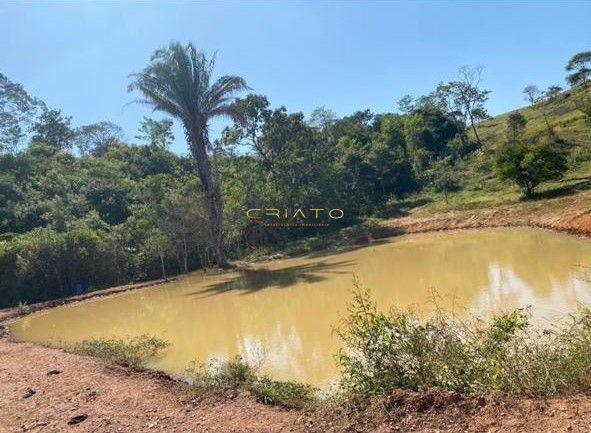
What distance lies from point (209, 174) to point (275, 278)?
23.0 ft

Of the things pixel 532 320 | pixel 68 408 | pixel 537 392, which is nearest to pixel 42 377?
pixel 68 408

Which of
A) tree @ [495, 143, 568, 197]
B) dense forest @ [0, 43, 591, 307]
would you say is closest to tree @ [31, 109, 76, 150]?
dense forest @ [0, 43, 591, 307]

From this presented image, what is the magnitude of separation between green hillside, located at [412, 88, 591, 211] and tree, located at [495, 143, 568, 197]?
0.66 meters

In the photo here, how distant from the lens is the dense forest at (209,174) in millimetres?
20031

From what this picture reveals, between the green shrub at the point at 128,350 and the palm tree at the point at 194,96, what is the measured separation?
12.2 meters

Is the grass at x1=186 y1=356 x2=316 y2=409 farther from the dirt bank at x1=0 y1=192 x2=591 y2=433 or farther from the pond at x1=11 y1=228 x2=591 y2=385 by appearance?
the pond at x1=11 y1=228 x2=591 y2=385

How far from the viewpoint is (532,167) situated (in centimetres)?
2280

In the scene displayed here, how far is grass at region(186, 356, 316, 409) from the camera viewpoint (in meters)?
4.87

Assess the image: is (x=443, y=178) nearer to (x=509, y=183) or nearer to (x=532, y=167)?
(x=509, y=183)

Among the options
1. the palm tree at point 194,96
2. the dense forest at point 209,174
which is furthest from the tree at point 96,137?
the palm tree at point 194,96

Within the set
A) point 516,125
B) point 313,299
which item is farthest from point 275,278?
point 516,125

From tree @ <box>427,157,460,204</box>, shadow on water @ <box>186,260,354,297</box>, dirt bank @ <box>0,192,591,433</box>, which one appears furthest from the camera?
tree @ <box>427,157,460,204</box>

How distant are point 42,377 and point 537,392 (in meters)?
6.63

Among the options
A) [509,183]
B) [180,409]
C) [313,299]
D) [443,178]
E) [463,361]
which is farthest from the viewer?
[443,178]
